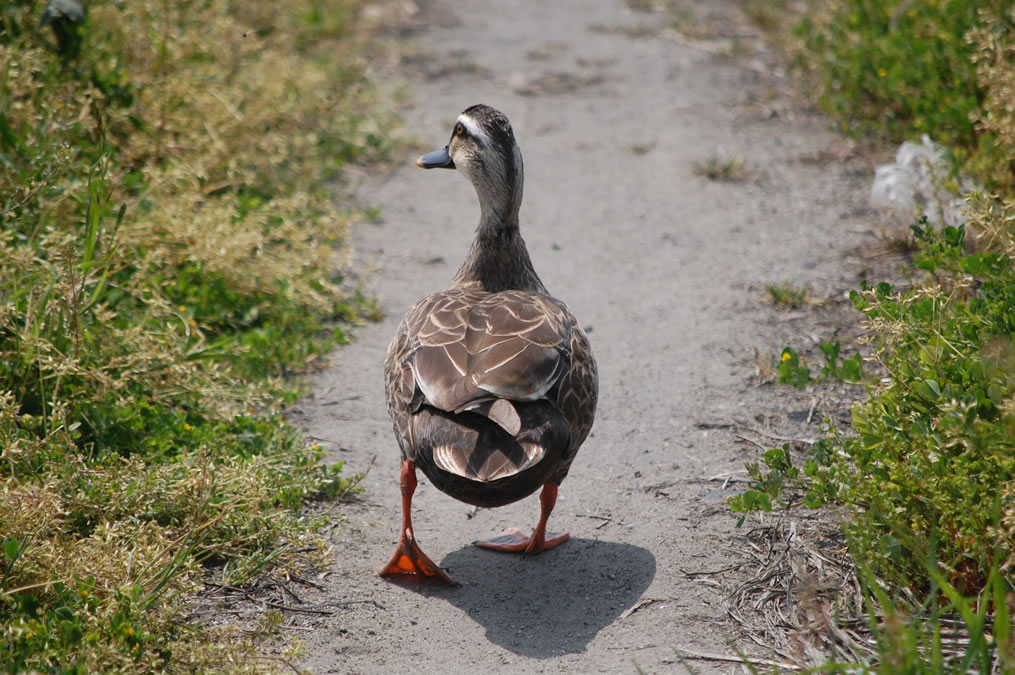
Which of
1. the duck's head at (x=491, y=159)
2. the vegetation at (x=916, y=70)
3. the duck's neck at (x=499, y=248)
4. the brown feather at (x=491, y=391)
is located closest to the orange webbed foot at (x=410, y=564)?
the brown feather at (x=491, y=391)

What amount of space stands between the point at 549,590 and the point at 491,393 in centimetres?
103

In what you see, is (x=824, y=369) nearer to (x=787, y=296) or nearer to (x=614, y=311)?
(x=787, y=296)

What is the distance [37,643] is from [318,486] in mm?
1637

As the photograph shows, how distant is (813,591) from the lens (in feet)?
12.5

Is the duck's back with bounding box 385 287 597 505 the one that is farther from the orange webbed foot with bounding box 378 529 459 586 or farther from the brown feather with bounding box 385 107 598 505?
the orange webbed foot with bounding box 378 529 459 586

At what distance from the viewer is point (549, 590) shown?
4.26 metres

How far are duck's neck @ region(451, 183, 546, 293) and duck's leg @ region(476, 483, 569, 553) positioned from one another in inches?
48.4

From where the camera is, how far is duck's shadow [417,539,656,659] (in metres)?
3.92

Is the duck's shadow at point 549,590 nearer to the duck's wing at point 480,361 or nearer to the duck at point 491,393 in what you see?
the duck at point 491,393

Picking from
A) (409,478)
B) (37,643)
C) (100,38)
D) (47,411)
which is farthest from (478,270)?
(100,38)

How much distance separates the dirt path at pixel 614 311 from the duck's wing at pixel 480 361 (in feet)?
2.46

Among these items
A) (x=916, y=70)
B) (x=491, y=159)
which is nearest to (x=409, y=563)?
(x=491, y=159)

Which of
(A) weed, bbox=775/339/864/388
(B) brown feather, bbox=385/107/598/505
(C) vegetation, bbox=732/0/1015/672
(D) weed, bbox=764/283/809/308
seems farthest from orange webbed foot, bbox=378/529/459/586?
(D) weed, bbox=764/283/809/308

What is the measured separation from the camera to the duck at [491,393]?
3.76 metres
